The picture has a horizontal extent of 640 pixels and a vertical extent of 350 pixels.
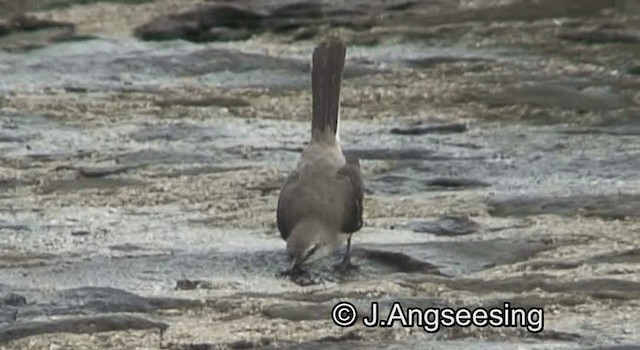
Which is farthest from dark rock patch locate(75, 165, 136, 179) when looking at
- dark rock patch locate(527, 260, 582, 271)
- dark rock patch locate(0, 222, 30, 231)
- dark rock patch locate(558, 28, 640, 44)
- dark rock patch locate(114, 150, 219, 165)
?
dark rock patch locate(558, 28, 640, 44)

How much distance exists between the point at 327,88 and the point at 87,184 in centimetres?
147

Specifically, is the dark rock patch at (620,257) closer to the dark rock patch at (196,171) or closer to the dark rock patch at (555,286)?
the dark rock patch at (555,286)

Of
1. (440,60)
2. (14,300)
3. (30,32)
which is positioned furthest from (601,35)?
(14,300)

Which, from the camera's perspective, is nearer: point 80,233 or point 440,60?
point 80,233

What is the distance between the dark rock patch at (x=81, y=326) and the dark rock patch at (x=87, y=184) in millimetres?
3581

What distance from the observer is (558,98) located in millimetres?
13789

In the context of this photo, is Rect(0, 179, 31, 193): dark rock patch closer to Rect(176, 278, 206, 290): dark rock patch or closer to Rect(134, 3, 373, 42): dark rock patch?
Rect(176, 278, 206, 290): dark rock patch

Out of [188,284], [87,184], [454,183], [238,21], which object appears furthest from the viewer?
[238,21]

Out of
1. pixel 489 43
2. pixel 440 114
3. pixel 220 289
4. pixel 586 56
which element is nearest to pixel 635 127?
pixel 440 114

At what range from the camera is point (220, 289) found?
8.19m

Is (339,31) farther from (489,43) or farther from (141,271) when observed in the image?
(141,271)

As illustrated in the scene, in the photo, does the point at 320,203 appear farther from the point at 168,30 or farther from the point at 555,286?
the point at 168,30

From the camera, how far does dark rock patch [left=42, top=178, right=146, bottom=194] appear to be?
36.4 feet

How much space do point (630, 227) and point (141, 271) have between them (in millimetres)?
2191
